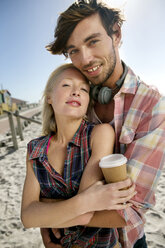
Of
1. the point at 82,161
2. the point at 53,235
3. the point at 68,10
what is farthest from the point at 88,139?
the point at 68,10

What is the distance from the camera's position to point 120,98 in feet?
5.99

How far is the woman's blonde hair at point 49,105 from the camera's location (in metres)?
2.11

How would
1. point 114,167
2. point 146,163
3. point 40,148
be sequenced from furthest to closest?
point 40,148, point 146,163, point 114,167

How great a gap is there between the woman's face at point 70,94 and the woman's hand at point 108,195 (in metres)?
0.76

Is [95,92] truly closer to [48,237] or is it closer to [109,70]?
[109,70]

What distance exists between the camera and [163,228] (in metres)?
3.01

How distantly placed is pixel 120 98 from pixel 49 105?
0.94 meters

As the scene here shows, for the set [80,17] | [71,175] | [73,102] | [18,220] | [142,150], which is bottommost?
[18,220]

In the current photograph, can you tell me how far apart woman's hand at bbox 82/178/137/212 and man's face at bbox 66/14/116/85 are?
1215 millimetres

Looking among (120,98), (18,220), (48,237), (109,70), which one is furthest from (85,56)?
(18,220)

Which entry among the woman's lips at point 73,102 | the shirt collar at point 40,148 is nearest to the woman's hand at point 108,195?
the shirt collar at point 40,148

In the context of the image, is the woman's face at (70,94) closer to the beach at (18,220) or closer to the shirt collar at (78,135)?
the shirt collar at (78,135)

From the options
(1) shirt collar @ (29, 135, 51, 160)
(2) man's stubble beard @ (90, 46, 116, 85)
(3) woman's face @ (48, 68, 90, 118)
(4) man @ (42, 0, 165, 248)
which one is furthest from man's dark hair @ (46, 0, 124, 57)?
(1) shirt collar @ (29, 135, 51, 160)

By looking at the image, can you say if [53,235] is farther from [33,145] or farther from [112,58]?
[112,58]
